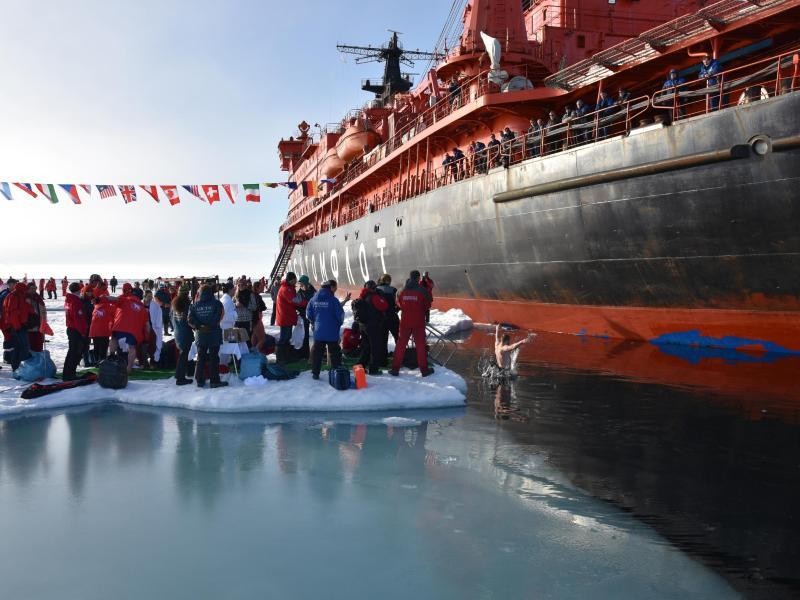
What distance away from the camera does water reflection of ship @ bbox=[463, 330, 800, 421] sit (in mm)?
7051

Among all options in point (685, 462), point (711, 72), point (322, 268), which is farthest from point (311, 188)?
point (685, 462)

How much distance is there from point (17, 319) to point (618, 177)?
32.8 ft

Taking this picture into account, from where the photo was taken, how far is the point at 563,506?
395 cm

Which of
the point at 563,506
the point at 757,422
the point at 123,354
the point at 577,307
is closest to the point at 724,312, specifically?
the point at 577,307

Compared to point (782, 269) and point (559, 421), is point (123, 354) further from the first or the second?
point (782, 269)

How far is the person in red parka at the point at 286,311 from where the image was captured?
9125 millimetres

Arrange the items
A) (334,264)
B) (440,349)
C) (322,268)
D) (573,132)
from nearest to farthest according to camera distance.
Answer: (440,349) → (573,132) → (334,264) → (322,268)

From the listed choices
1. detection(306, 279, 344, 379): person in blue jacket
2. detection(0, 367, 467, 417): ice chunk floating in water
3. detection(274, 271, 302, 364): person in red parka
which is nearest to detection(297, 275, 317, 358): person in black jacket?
detection(274, 271, 302, 364): person in red parka

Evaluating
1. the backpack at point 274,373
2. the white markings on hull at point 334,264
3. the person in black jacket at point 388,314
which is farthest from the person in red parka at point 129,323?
the white markings on hull at point 334,264

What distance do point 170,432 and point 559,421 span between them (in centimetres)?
387

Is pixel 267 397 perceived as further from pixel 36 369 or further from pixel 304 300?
pixel 36 369

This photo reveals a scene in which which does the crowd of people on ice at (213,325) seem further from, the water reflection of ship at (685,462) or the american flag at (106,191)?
the american flag at (106,191)

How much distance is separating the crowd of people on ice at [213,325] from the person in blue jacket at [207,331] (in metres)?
0.01

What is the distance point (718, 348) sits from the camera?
1102 centimetres
